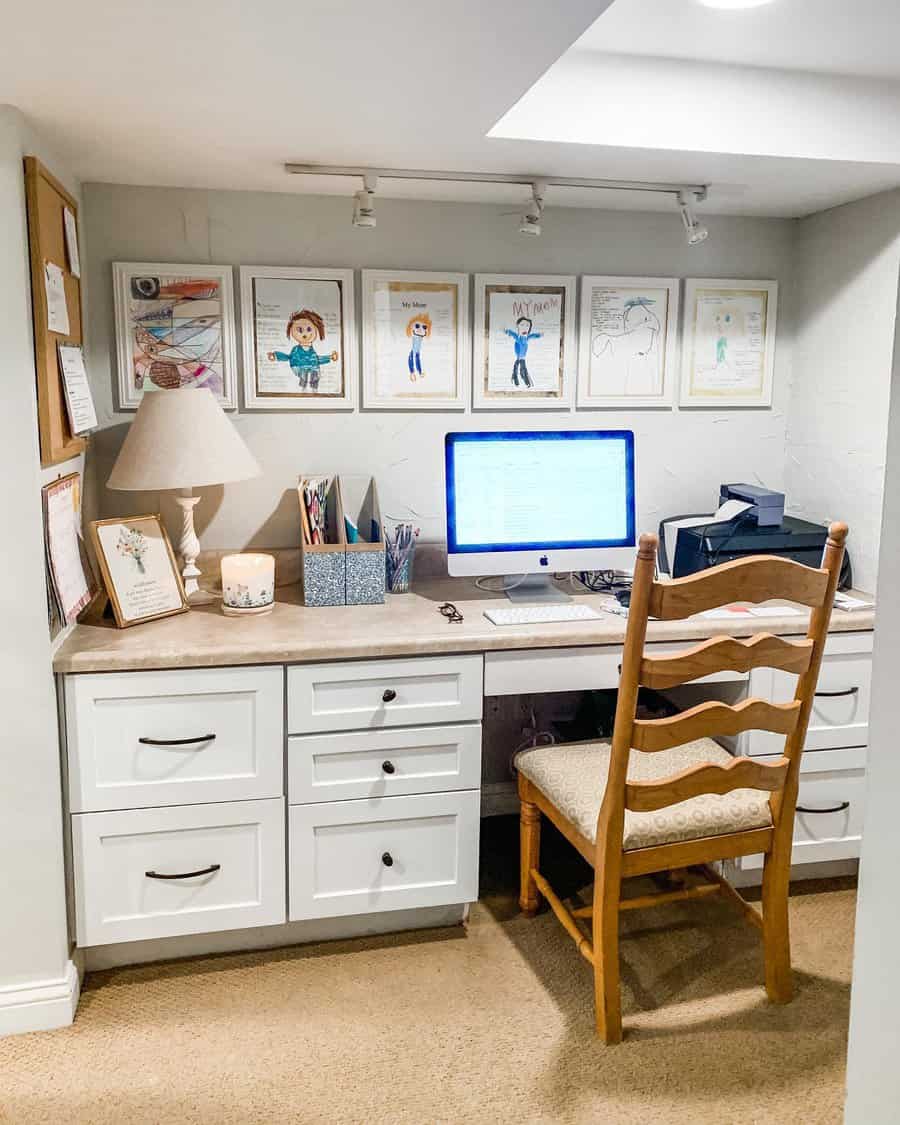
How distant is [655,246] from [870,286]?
624mm

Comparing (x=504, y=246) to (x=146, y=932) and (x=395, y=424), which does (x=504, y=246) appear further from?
(x=146, y=932)

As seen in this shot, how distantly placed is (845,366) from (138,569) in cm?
204

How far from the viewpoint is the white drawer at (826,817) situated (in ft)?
8.75

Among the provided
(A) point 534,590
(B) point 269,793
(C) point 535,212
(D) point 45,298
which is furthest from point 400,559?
(D) point 45,298

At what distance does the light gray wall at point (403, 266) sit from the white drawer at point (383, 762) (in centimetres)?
77

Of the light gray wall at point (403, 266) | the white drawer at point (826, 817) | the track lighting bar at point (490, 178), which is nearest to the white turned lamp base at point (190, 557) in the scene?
the light gray wall at point (403, 266)

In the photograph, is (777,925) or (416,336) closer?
(777,925)

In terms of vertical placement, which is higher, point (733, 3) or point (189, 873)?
point (733, 3)

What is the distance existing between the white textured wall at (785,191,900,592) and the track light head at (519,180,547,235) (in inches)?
35.6

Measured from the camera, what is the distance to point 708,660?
199cm

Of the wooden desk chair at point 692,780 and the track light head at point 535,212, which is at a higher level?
the track light head at point 535,212

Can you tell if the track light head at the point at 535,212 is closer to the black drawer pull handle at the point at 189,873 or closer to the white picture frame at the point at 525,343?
the white picture frame at the point at 525,343

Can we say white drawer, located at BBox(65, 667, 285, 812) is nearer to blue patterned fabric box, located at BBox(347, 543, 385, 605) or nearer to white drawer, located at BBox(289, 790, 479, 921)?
white drawer, located at BBox(289, 790, 479, 921)

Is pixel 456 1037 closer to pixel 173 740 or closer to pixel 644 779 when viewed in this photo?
pixel 644 779
